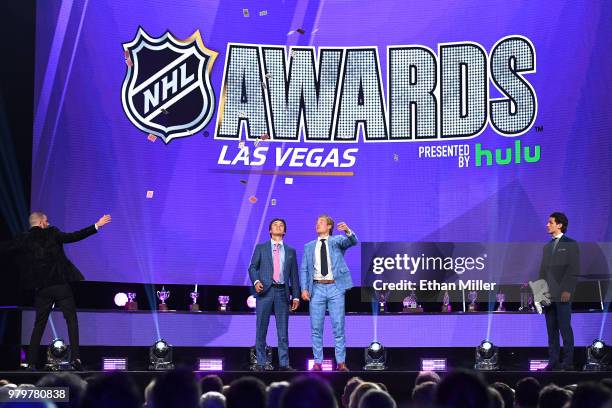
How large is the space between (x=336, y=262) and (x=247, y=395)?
579cm

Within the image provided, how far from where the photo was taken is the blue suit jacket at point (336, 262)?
360 inches

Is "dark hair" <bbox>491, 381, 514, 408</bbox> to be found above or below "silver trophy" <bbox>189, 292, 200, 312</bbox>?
below

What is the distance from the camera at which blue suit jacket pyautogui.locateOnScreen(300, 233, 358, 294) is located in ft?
30.0

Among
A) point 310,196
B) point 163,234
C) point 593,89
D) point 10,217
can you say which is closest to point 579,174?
point 593,89

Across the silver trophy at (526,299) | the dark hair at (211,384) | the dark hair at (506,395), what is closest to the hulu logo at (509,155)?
the silver trophy at (526,299)

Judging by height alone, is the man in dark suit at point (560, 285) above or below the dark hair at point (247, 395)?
above

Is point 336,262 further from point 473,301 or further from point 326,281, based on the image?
point 473,301

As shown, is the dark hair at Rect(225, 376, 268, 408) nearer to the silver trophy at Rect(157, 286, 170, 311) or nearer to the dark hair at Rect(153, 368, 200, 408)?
the dark hair at Rect(153, 368, 200, 408)

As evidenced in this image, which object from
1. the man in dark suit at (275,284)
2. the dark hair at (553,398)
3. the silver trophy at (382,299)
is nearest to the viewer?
the dark hair at (553,398)

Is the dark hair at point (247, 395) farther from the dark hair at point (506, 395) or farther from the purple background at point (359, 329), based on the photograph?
the purple background at point (359, 329)

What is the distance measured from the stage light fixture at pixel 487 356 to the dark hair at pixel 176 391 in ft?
25.1

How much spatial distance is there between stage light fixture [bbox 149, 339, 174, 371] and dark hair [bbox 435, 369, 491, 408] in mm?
7458

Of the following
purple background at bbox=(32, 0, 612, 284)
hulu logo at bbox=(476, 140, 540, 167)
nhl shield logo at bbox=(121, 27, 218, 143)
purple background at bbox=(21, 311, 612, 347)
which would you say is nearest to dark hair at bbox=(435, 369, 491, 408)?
purple background at bbox=(21, 311, 612, 347)

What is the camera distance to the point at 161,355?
10.1 metres
